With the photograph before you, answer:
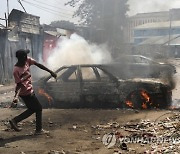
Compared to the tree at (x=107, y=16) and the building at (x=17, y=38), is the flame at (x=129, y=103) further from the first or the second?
the tree at (x=107, y=16)

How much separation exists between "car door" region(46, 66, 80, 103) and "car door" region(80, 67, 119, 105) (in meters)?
0.24

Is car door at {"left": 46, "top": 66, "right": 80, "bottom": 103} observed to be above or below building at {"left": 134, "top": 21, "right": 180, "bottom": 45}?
below

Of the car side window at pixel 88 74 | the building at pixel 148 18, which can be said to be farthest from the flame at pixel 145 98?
the building at pixel 148 18

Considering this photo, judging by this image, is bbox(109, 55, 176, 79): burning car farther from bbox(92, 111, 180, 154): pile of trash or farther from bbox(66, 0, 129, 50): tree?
bbox(66, 0, 129, 50): tree

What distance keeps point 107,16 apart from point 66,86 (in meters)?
31.6

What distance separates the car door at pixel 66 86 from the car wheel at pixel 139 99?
157 cm

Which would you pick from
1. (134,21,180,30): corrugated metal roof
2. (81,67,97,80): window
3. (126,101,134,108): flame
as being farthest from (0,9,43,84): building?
(134,21,180,30): corrugated metal roof

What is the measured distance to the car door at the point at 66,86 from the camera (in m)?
8.96

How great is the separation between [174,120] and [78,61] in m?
9.51

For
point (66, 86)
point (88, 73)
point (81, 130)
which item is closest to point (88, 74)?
point (88, 73)

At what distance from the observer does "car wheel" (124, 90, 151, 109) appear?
8602 millimetres

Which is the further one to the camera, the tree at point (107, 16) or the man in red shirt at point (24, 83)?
the tree at point (107, 16)

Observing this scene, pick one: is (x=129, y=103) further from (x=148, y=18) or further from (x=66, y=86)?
(x=148, y=18)

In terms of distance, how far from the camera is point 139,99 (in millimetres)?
8656
